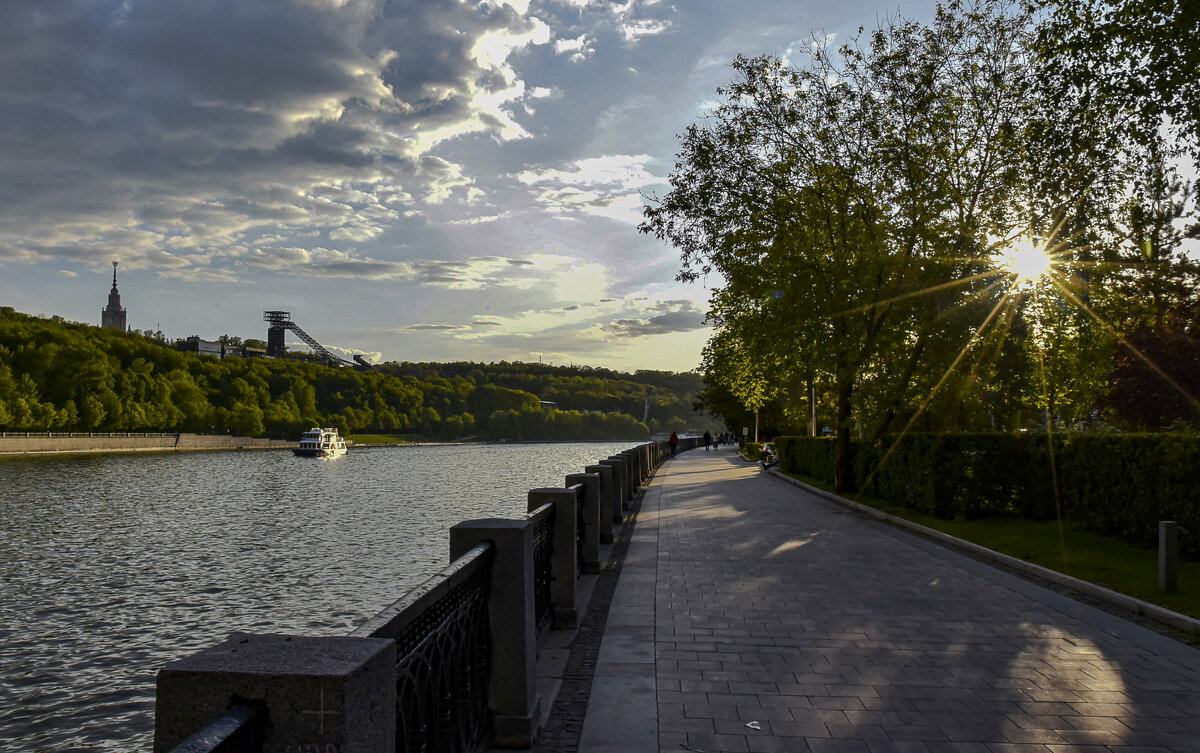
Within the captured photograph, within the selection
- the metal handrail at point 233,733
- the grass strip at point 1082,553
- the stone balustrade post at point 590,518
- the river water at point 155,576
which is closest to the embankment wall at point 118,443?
the river water at point 155,576

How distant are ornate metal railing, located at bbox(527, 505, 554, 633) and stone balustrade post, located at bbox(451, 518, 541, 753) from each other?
175 cm

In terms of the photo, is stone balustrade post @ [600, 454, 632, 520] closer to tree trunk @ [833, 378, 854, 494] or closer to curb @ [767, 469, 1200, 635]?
curb @ [767, 469, 1200, 635]

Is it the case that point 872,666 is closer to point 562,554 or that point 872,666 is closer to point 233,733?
point 562,554

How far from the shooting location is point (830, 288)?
20578 mm

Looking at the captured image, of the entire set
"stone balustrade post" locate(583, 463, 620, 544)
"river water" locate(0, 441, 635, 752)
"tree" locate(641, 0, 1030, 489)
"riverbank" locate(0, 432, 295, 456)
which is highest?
"tree" locate(641, 0, 1030, 489)

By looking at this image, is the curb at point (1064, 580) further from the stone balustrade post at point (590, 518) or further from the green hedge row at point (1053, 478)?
the stone balustrade post at point (590, 518)

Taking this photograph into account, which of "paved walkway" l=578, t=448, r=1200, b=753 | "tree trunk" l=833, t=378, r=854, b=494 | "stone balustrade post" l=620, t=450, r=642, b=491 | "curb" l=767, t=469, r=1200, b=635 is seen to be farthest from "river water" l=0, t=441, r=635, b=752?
"tree trunk" l=833, t=378, r=854, b=494

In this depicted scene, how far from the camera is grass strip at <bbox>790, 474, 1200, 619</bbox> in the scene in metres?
8.83

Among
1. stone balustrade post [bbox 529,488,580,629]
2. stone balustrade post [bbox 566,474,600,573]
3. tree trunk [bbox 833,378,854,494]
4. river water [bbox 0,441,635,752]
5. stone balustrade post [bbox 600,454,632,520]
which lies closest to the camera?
stone balustrade post [bbox 529,488,580,629]

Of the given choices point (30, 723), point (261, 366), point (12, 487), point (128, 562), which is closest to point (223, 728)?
point (30, 723)

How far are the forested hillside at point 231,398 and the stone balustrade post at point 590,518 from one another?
79.6m

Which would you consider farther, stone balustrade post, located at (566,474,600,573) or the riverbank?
the riverbank

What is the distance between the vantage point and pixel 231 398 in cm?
11156

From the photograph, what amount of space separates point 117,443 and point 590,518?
282ft
